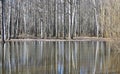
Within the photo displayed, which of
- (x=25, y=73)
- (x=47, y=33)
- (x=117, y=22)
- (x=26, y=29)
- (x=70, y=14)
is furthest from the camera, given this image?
(x=26, y=29)

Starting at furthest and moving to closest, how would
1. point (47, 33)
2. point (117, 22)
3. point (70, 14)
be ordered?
point (47, 33), point (70, 14), point (117, 22)

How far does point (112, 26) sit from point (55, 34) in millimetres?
35252

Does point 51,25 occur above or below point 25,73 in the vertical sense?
above

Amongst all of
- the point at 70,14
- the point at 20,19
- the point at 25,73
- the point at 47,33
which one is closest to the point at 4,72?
the point at 25,73

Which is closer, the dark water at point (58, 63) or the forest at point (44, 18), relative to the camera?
the dark water at point (58, 63)

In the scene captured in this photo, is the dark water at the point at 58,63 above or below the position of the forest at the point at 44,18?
below

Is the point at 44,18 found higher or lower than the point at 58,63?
higher

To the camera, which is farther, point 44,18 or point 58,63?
point 44,18

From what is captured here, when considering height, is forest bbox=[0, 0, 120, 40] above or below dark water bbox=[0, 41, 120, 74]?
above

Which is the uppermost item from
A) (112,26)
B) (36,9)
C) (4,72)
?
(36,9)

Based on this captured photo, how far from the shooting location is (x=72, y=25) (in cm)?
5238

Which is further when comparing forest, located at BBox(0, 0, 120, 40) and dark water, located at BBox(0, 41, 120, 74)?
forest, located at BBox(0, 0, 120, 40)

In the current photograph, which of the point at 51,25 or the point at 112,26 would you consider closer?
the point at 112,26

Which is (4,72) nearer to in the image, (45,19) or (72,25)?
(72,25)
